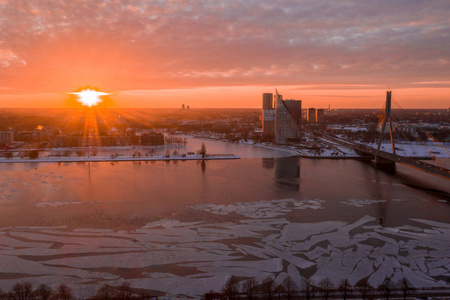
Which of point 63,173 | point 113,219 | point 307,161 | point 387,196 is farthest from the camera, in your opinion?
point 307,161

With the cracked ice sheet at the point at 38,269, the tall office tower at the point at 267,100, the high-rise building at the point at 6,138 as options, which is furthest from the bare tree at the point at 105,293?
the tall office tower at the point at 267,100

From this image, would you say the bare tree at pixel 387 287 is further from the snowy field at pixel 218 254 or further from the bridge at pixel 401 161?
the bridge at pixel 401 161

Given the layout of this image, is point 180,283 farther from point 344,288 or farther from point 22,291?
point 344,288

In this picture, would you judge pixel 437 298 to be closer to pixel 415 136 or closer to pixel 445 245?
pixel 445 245

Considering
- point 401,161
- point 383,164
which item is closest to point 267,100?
point 383,164

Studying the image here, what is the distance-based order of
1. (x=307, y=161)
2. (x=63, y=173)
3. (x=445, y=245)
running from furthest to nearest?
(x=307, y=161)
(x=63, y=173)
(x=445, y=245)

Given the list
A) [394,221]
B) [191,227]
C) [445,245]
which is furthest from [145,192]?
[445,245]

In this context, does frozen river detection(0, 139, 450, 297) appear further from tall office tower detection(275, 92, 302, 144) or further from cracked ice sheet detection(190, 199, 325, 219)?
tall office tower detection(275, 92, 302, 144)
